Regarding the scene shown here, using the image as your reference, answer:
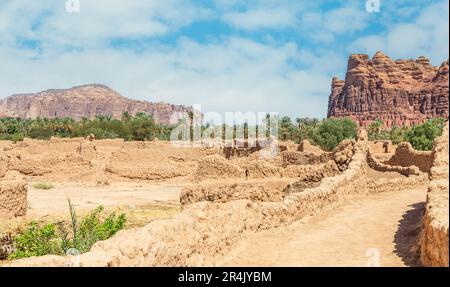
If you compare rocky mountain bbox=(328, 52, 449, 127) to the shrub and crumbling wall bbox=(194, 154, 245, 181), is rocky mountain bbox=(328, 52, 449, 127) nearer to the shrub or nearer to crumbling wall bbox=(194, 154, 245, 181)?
crumbling wall bbox=(194, 154, 245, 181)

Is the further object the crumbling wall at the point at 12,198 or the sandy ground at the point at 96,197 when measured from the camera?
the sandy ground at the point at 96,197

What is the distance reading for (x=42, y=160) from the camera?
3216 cm

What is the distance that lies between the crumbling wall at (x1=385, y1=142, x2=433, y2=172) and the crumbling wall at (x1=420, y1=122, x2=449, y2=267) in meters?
18.3

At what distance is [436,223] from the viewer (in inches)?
254

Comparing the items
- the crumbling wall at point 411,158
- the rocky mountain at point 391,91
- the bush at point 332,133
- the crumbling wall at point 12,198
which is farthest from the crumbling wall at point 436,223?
the rocky mountain at point 391,91

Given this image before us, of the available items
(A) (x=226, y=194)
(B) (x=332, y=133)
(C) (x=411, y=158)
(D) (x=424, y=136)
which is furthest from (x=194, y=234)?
(B) (x=332, y=133)

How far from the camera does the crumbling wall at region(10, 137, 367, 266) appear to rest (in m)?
6.06

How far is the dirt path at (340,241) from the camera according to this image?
8.26 m

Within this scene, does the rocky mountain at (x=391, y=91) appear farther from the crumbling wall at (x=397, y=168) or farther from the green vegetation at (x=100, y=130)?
the crumbling wall at (x=397, y=168)

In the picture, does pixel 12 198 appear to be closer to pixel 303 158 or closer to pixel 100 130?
pixel 303 158

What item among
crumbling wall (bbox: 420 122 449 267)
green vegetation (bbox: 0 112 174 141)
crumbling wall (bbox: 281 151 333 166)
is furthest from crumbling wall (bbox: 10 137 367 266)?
green vegetation (bbox: 0 112 174 141)

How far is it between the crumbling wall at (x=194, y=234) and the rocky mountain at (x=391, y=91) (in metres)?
145

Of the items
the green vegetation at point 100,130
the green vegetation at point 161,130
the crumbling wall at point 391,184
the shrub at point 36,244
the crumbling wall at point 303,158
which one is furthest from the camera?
the green vegetation at point 100,130
